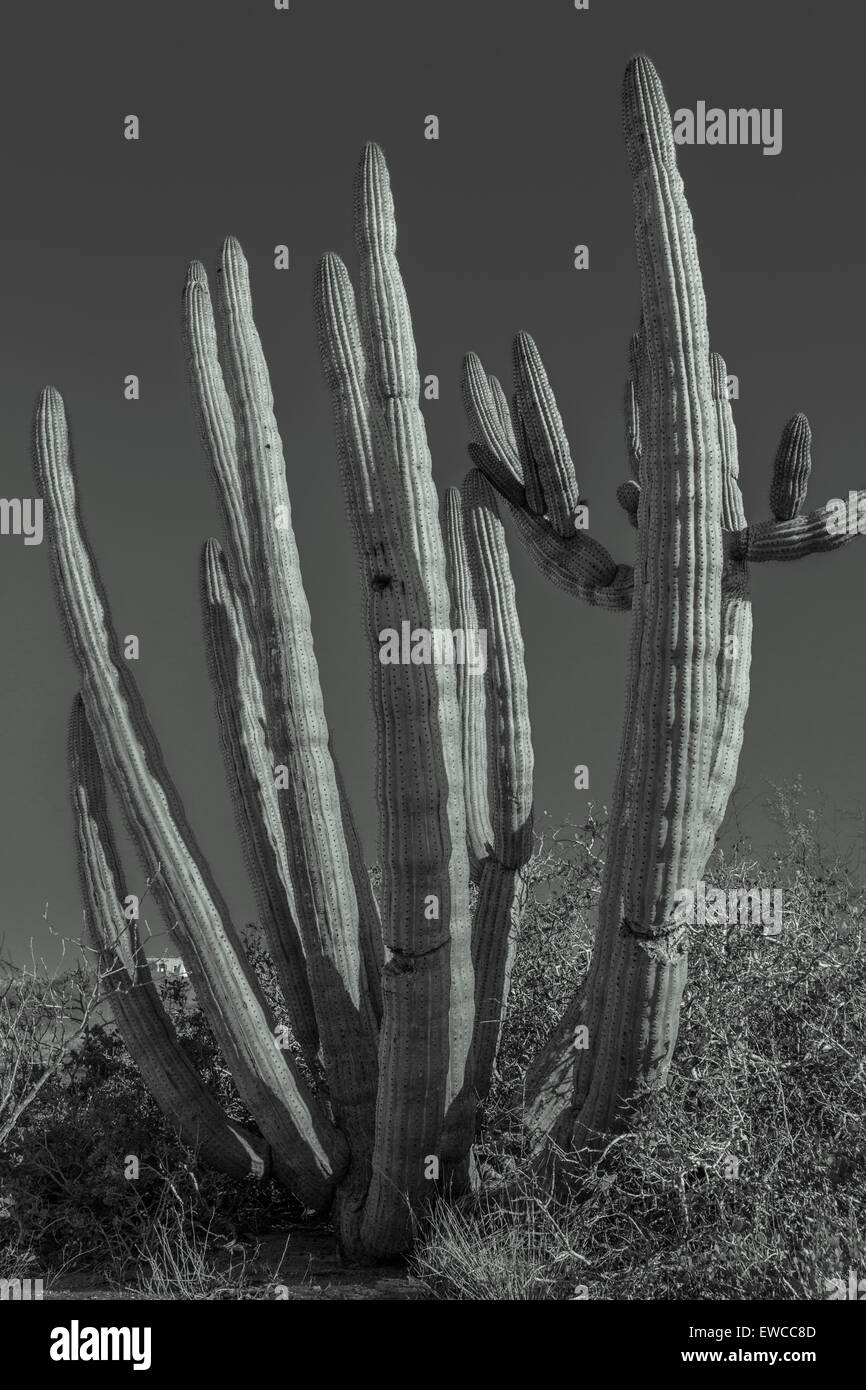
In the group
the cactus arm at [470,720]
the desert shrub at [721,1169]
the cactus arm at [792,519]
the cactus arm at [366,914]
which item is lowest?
the desert shrub at [721,1169]

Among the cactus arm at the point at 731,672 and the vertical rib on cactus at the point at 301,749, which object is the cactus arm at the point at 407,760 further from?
the cactus arm at the point at 731,672

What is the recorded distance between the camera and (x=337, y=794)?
791 centimetres

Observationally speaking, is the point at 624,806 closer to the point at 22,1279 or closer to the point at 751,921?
the point at 751,921

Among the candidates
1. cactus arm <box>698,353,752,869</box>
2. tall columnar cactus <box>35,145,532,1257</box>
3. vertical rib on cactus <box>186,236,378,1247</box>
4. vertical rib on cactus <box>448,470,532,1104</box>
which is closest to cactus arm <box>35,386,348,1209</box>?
tall columnar cactus <box>35,145,532,1257</box>

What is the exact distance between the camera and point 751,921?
799cm

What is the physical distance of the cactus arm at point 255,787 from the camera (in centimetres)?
831

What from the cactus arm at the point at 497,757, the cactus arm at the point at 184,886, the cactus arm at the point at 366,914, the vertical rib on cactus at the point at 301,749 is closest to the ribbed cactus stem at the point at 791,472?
the cactus arm at the point at 497,757

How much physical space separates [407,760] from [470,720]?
2.16 metres

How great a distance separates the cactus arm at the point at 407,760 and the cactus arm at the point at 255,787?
1436 mm

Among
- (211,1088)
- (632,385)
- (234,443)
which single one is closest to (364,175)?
(234,443)

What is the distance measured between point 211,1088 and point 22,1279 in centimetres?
234

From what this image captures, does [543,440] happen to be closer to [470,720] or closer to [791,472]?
[791,472]

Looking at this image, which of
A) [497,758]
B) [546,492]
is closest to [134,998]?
[497,758]

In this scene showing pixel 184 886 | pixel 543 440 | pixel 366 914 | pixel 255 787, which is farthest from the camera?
pixel 255 787
